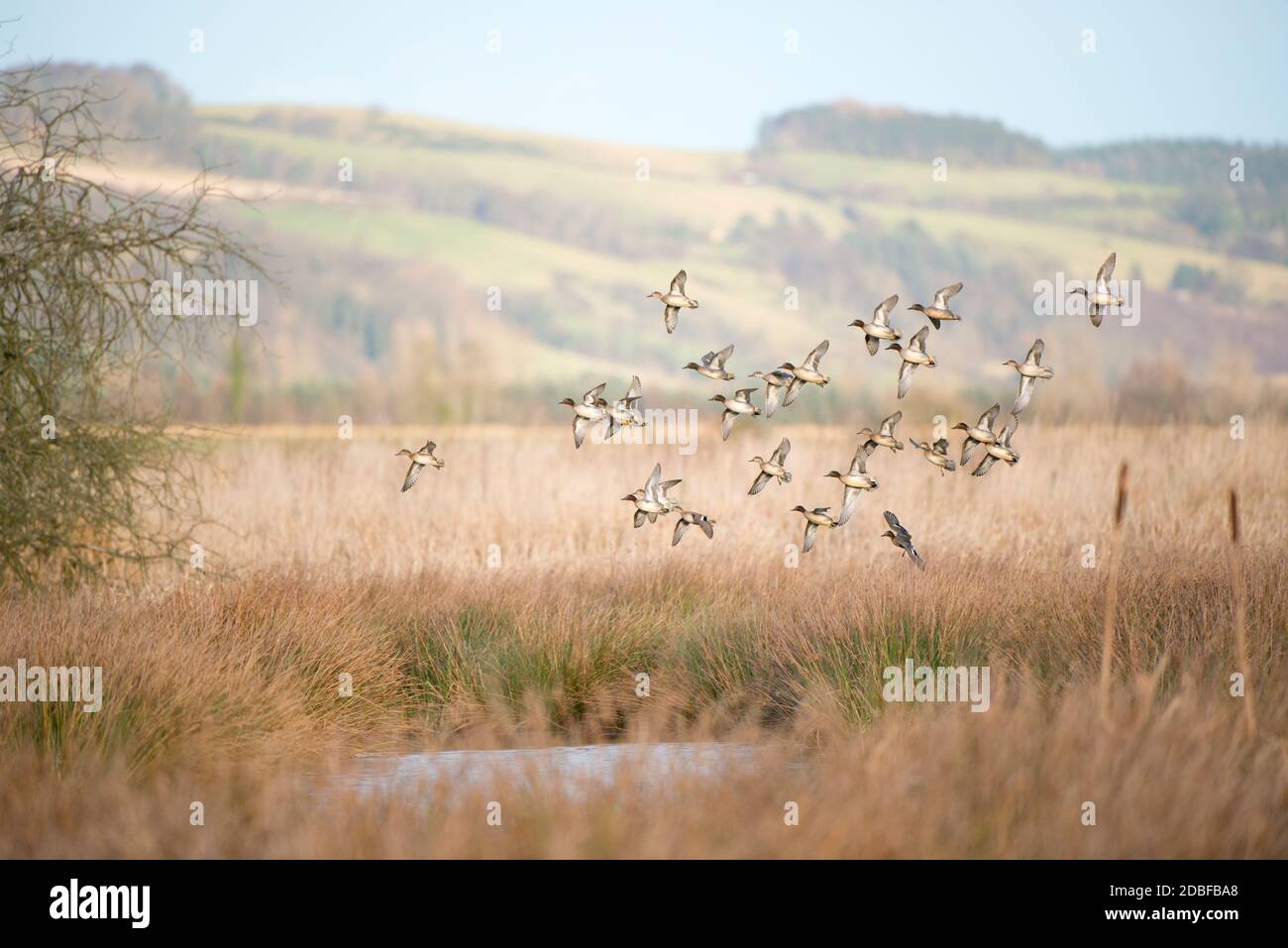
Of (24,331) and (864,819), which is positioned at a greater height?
(24,331)

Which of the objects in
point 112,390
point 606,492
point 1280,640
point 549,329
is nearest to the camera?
point 1280,640

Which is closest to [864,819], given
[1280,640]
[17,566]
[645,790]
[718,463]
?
[645,790]

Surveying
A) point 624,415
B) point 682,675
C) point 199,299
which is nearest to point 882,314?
point 624,415

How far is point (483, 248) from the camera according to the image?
96.8 m

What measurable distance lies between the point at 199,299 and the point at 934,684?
19.7 ft

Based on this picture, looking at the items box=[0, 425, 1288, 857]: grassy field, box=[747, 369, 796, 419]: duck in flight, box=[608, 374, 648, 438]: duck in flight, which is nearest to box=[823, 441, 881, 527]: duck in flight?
box=[747, 369, 796, 419]: duck in flight

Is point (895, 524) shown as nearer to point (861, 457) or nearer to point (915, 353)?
point (861, 457)

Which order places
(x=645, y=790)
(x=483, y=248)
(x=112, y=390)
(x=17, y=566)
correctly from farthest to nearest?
(x=483, y=248), (x=112, y=390), (x=17, y=566), (x=645, y=790)

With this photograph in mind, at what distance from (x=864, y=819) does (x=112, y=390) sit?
933cm

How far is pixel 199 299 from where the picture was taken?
33.7ft

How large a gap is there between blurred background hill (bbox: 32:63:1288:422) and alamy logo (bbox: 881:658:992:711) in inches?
1984

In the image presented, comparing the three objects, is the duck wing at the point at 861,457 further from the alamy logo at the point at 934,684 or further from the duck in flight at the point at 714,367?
the alamy logo at the point at 934,684
